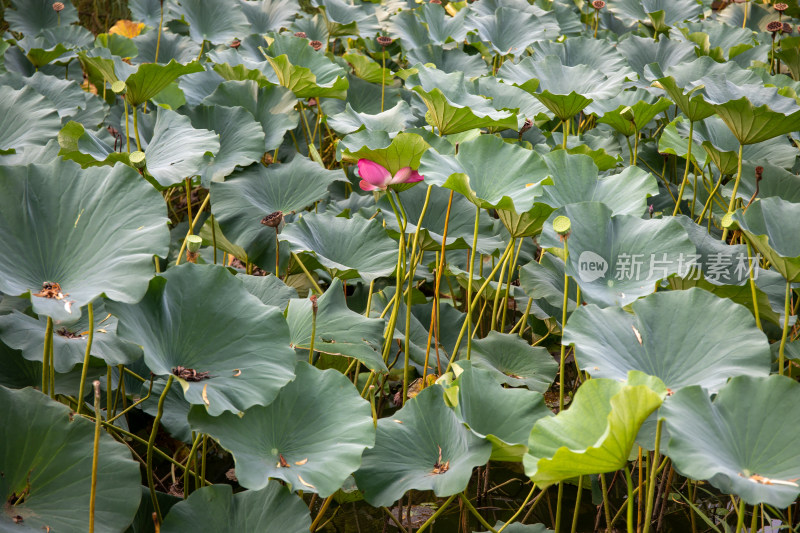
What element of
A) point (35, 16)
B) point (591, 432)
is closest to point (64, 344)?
point (591, 432)

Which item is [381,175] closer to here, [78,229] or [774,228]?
[78,229]

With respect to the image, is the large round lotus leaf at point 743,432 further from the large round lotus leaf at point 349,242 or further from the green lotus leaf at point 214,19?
the green lotus leaf at point 214,19

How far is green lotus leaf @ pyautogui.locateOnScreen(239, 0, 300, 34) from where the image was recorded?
3074mm

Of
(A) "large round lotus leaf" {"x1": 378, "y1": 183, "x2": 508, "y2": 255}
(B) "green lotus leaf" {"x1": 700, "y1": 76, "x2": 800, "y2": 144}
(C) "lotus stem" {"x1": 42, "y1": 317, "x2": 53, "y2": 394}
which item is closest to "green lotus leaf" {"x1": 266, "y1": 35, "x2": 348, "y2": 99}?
(A) "large round lotus leaf" {"x1": 378, "y1": 183, "x2": 508, "y2": 255}

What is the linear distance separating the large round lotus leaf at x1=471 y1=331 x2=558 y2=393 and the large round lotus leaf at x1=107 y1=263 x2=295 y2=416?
57 cm

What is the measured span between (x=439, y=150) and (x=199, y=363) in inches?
30.7

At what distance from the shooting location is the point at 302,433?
3.88 ft

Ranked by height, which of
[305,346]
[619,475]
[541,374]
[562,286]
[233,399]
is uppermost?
[233,399]

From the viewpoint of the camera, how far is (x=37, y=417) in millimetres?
1102

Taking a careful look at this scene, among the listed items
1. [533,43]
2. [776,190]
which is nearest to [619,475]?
[776,190]

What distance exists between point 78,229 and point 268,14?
2178mm

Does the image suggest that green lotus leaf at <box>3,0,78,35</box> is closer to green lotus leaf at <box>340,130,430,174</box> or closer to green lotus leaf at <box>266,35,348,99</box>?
green lotus leaf at <box>266,35,348,99</box>

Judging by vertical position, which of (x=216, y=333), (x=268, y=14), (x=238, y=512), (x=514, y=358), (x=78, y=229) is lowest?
(x=514, y=358)

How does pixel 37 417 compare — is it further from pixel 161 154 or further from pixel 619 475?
pixel 619 475
